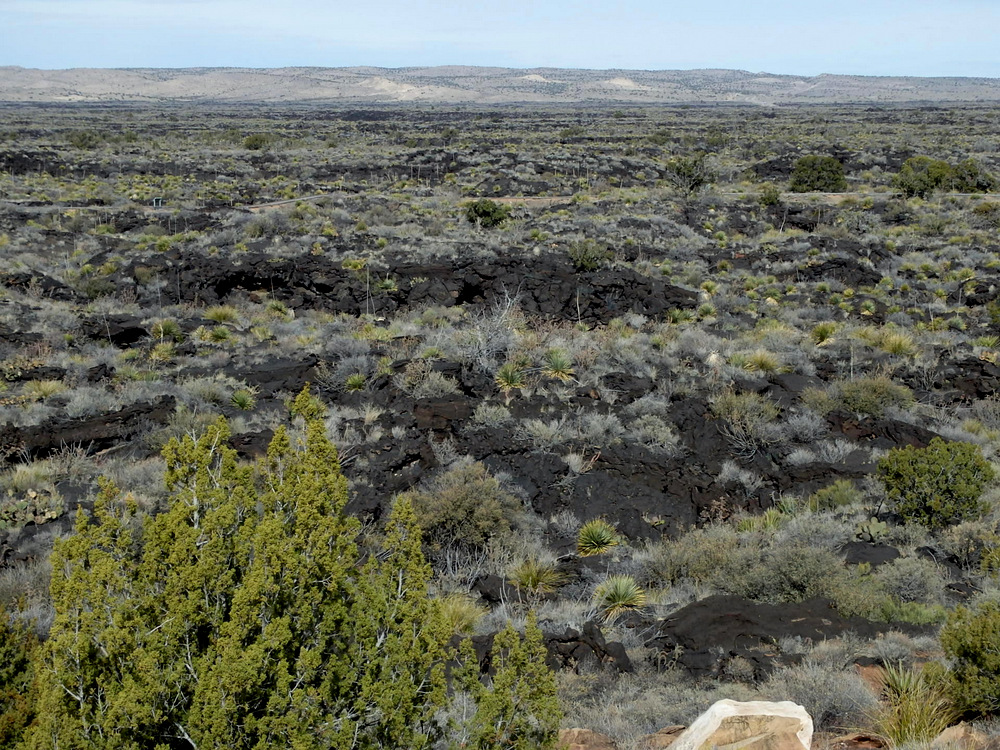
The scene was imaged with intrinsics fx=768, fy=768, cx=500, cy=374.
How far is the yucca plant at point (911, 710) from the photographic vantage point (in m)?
4.50

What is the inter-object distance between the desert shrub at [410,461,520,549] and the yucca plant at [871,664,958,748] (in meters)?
4.72

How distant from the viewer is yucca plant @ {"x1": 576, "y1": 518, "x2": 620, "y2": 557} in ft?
29.8

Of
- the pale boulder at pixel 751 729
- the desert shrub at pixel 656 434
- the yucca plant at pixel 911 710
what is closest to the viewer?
the pale boulder at pixel 751 729

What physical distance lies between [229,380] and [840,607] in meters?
Answer: 10.2

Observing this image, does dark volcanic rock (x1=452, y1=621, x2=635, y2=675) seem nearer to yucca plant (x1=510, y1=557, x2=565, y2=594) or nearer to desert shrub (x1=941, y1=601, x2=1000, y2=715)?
yucca plant (x1=510, y1=557, x2=565, y2=594)

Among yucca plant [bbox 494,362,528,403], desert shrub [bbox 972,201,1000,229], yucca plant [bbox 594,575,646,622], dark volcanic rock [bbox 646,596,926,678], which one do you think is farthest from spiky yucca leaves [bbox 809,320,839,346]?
desert shrub [bbox 972,201,1000,229]

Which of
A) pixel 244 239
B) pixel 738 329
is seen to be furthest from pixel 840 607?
pixel 244 239

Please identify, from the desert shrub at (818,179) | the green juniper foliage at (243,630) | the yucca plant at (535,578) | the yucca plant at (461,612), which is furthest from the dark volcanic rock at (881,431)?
the desert shrub at (818,179)

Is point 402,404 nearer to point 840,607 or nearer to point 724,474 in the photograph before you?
point 724,474

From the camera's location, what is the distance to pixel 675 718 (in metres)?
5.22

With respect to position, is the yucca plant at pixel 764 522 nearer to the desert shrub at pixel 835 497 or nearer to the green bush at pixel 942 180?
the desert shrub at pixel 835 497

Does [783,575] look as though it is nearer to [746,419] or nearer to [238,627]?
[746,419]

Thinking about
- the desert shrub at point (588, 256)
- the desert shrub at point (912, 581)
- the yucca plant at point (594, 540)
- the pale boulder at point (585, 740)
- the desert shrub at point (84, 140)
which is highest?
the desert shrub at point (84, 140)

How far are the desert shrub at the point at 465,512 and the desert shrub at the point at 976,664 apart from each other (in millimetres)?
5043
